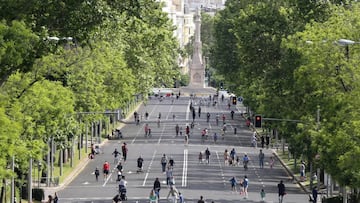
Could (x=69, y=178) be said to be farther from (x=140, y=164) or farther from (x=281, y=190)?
(x=281, y=190)

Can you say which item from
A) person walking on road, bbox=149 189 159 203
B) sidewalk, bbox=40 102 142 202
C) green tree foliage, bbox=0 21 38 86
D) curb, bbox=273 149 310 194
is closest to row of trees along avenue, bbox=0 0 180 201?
green tree foliage, bbox=0 21 38 86

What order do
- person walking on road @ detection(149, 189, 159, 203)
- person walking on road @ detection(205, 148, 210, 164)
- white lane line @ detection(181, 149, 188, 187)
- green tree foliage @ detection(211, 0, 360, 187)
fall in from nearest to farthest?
green tree foliage @ detection(211, 0, 360, 187) < person walking on road @ detection(149, 189, 159, 203) < white lane line @ detection(181, 149, 188, 187) < person walking on road @ detection(205, 148, 210, 164)

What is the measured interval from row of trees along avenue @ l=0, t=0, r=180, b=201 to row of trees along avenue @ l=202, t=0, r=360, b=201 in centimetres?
864

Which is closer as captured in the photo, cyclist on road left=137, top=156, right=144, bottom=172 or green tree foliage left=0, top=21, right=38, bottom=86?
green tree foliage left=0, top=21, right=38, bottom=86

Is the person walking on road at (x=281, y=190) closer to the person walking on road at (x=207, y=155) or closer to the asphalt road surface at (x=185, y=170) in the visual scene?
the asphalt road surface at (x=185, y=170)

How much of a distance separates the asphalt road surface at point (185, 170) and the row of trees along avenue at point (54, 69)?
3580 millimetres

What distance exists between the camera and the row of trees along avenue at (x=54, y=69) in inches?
1725

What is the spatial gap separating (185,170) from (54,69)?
71.0ft

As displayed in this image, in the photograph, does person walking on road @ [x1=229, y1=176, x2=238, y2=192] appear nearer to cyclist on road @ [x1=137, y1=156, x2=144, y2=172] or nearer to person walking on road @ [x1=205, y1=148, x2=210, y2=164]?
cyclist on road @ [x1=137, y1=156, x2=144, y2=172]

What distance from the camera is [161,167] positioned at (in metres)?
86.1

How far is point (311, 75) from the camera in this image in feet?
207

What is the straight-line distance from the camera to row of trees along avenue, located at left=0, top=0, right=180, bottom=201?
4381cm

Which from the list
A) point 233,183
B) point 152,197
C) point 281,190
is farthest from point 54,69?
point 281,190

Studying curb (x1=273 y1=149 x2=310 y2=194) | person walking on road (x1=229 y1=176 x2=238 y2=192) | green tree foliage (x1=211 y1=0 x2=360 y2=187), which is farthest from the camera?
curb (x1=273 y1=149 x2=310 y2=194)
